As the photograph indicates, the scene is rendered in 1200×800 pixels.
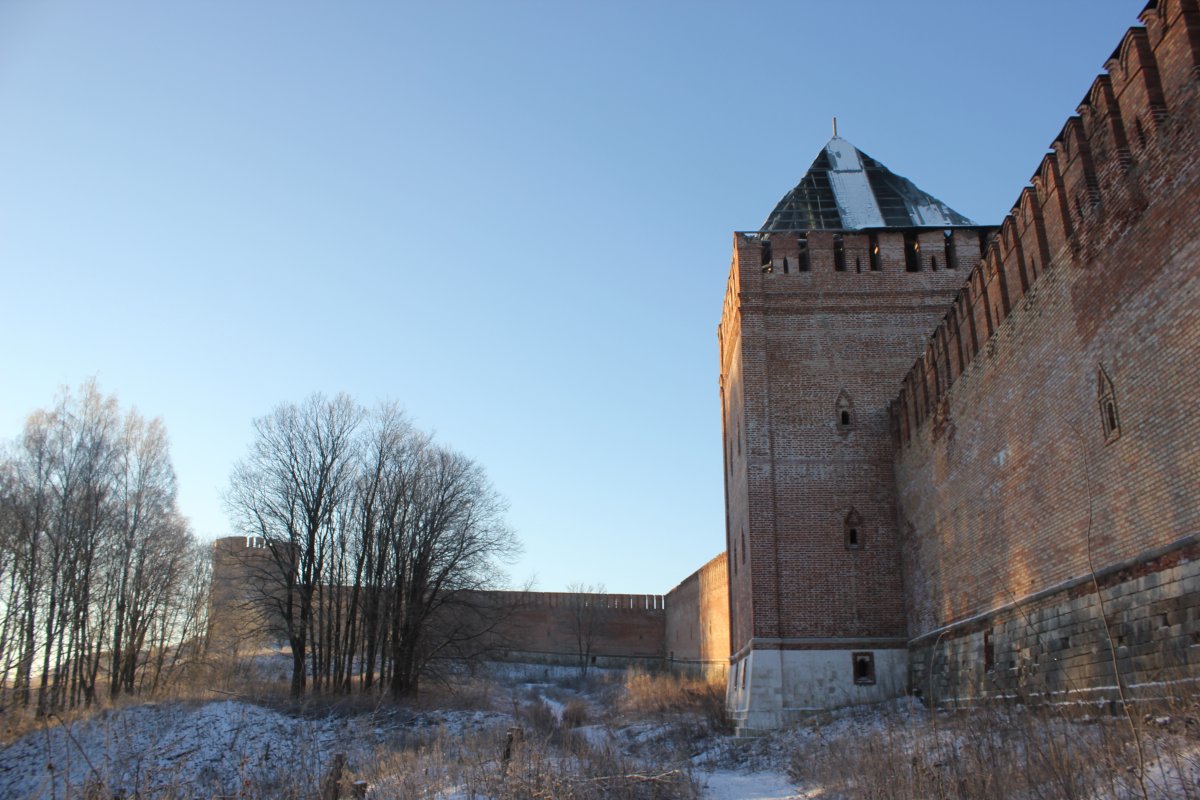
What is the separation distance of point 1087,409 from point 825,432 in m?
8.02

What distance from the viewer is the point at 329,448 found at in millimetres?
27391

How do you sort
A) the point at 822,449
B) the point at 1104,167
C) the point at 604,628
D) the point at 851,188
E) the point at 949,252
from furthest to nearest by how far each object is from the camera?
1. the point at 604,628
2. the point at 851,188
3. the point at 949,252
4. the point at 822,449
5. the point at 1104,167

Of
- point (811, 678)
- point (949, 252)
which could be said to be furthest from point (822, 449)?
point (949, 252)

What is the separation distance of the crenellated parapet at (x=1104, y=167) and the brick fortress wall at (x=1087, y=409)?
1.0 inches

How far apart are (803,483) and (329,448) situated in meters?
15.1

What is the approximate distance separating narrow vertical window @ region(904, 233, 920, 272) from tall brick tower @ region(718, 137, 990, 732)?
1.1 inches

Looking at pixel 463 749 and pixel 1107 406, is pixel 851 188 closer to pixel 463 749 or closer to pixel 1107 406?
pixel 1107 406

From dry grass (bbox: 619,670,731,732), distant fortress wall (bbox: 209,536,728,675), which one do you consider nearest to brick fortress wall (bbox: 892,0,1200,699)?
dry grass (bbox: 619,670,731,732)

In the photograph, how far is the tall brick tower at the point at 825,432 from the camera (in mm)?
17422

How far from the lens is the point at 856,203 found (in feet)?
69.4

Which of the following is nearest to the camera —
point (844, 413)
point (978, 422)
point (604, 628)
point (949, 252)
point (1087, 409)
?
point (1087, 409)

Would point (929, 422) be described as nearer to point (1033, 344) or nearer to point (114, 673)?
point (1033, 344)

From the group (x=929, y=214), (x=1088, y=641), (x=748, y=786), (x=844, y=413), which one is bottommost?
(x=748, y=786)

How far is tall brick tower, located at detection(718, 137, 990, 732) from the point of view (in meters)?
17.4
